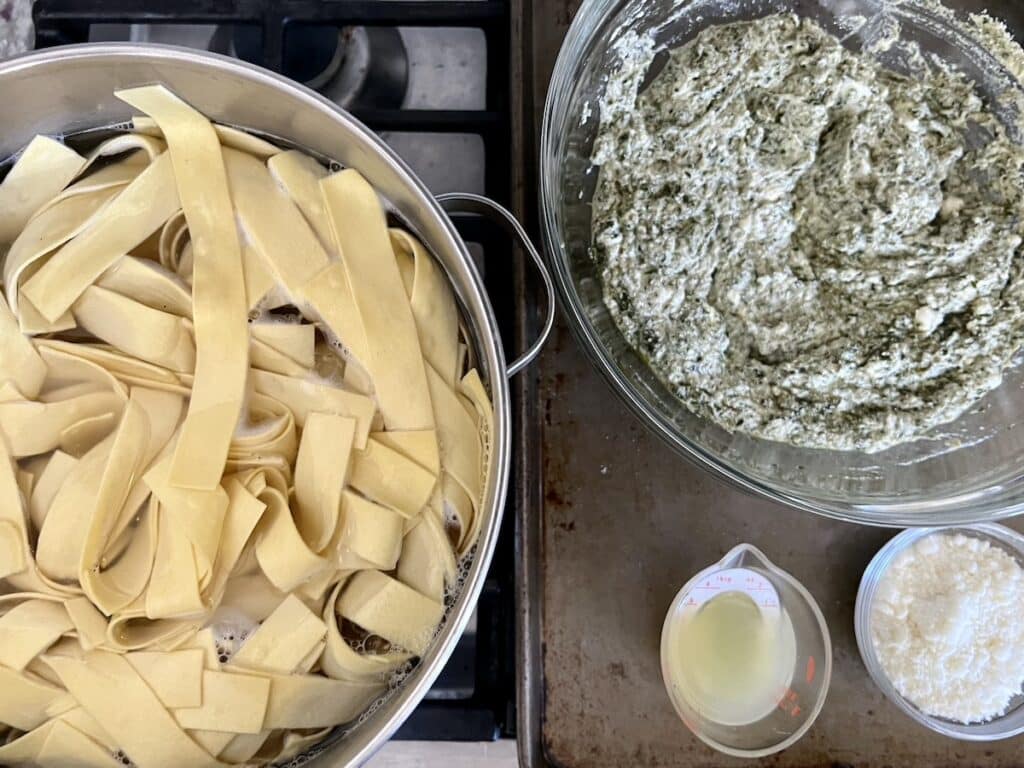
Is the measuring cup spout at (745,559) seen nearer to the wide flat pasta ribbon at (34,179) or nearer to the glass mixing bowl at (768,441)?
the glass mixing bowl at (768,441)

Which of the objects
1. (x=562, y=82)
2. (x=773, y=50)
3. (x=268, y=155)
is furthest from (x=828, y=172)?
(x=268, y=155)

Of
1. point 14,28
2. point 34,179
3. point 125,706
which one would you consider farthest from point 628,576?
point 14,28

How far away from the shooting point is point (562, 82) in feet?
2.57

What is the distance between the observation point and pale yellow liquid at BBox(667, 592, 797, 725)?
0.79 metres

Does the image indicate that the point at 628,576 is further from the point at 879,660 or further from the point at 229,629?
the point at 229,629

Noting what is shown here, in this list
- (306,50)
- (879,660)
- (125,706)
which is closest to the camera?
(125,706)

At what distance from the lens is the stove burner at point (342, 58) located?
917 mm

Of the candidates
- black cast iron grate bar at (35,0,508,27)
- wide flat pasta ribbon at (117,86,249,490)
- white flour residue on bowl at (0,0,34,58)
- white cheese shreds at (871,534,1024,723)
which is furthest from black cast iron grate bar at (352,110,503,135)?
white cheese shreds at (871,534,1024,723)

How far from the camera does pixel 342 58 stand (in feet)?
3.10

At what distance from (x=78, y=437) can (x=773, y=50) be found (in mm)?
779

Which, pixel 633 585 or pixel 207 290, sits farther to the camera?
pixel 633 585

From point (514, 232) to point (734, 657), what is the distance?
508 mm

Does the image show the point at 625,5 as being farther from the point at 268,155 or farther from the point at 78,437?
the point at 78,437

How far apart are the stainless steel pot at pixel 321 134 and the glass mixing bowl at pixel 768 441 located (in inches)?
3.2
